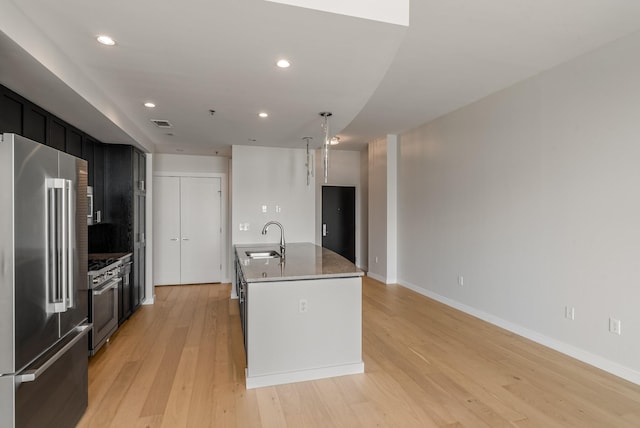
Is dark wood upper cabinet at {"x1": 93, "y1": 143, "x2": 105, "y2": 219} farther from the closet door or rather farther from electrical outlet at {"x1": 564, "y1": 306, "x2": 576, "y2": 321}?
electrical outlet at {"x1": 564, "y1": 306, "x2": 576, "y2": 321}

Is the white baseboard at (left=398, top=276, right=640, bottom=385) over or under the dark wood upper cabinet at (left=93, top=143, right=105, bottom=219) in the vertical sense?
under

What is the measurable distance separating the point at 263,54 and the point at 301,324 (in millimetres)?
2067

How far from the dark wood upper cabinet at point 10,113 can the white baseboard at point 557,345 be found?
4923mm

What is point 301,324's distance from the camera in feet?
8.86

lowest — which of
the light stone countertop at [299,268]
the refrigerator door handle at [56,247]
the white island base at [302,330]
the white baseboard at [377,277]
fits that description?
the white baseboard at [377,277]

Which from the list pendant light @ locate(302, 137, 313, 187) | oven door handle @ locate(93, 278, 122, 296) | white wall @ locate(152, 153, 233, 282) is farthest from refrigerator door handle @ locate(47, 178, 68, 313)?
white wall @ locate(152, 153, 233, 282)

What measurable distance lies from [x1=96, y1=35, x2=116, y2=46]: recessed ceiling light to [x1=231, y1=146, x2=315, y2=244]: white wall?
3141mm

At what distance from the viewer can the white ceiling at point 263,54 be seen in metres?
1.83

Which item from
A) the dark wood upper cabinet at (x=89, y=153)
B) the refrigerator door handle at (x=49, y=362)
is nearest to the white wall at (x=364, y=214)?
the dark wood upper cabinet at (x=89, y=153)

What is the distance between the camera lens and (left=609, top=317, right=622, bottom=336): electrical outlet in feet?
8.86

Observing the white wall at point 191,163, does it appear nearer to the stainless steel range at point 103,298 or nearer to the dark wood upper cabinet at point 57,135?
the stainless steel range at point 103,298

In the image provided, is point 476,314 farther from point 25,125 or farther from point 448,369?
point 25,125

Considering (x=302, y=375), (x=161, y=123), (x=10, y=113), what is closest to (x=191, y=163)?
(x=161, y=123)

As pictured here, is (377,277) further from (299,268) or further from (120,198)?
(120,198)
